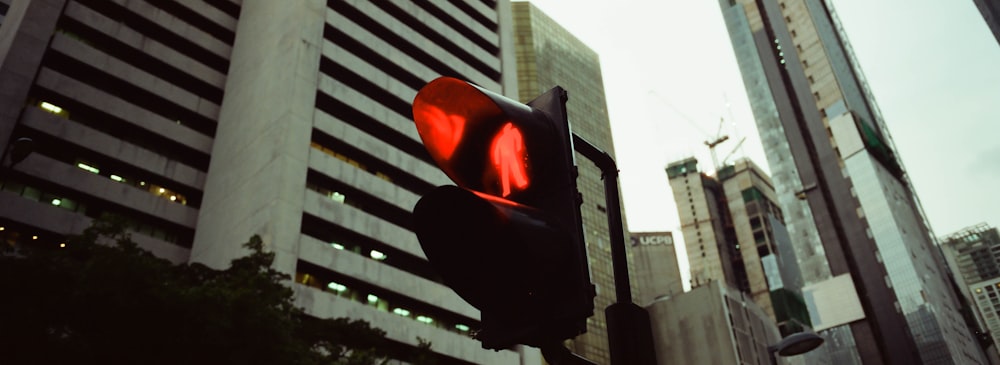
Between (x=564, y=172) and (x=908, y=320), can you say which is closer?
(x=564, y=172)

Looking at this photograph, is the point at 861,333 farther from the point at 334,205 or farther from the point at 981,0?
the point at 334,205

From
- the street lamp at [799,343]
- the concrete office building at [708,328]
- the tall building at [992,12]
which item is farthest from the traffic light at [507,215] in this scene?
the concrete office building at [708,328]

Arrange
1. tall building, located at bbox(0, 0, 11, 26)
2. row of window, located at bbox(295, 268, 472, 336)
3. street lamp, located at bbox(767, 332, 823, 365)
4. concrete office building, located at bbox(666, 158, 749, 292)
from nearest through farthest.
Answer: street lamp, located at bbox(767, 332, 823, 365) < row of window, located at bbox(295, 268, 472, 336) < tall building, located at bbox(0, 0, 11, 26) < concrete office building, located at bbox(666, 158, 749, 292)

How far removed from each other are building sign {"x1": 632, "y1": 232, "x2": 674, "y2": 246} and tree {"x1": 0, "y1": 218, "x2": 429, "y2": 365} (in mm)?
129143

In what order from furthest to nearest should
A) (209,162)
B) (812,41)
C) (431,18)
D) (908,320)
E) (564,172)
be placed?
(812,41)
(908,320)
(431,18)
(209,162)
(564,172)

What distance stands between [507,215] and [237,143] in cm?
4587

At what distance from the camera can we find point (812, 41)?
9962 centimetres

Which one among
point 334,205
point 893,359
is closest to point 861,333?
point 893,359

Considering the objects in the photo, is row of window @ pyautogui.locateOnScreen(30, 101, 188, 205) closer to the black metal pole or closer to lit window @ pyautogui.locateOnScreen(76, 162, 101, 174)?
lit window @ pyautogui.locateOnScreen(76, 162, 101, 174)

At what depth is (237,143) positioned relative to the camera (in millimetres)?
44875

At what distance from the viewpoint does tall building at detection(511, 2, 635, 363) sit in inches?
3752

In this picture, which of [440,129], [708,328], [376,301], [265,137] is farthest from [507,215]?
[708,328]

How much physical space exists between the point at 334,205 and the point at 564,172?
1624 inches

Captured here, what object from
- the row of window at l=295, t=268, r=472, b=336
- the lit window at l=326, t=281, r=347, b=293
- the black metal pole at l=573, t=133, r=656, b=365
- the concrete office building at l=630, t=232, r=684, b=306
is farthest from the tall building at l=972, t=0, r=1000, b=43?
the concrete office building at l=630, t=232, r=684, b=306
